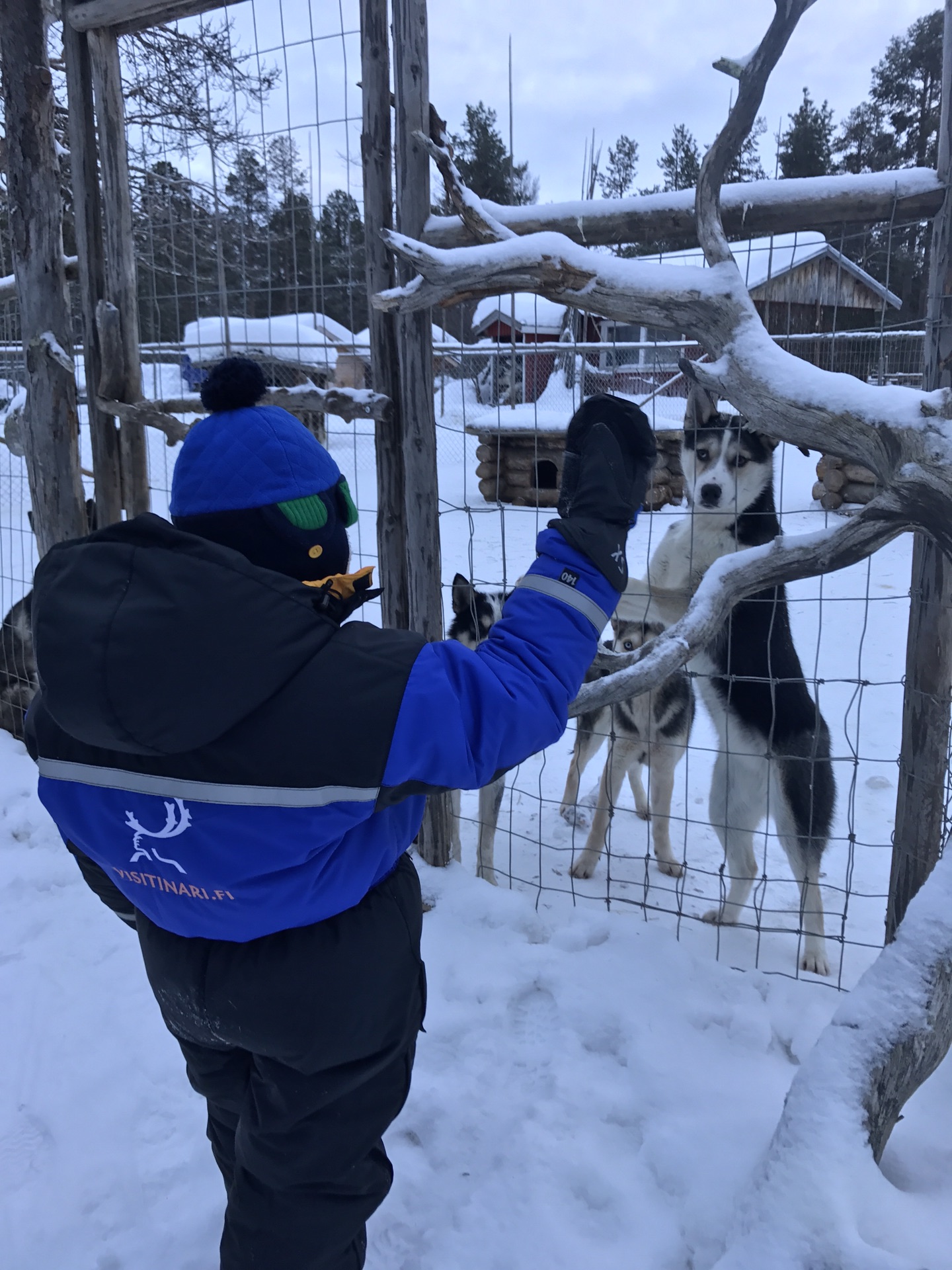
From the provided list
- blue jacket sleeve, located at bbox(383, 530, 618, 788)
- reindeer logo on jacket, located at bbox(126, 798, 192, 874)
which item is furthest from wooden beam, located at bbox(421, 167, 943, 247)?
reindeer logo on jacket, located at bbox(126, 798, 192, 874)

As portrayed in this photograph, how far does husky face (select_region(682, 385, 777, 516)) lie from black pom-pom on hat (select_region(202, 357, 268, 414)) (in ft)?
8.16

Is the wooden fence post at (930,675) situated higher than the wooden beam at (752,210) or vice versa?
the wooden beam at (752,210)

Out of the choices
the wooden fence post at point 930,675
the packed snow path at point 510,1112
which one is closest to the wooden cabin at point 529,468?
the wooden fence post at point 930,675

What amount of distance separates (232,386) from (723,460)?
108 inches

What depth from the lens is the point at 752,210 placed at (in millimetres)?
2557

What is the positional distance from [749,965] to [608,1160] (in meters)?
1.17

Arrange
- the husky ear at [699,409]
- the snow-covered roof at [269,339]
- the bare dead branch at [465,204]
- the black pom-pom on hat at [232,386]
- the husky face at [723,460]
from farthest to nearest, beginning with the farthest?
1. the husky face at [723,460]
2. the husky ear at [699,409]
3. the snow-covered roof at [269,339]
4. the bare dead branch at [465,204]
5. the black pom-pom on hat at [232,386]

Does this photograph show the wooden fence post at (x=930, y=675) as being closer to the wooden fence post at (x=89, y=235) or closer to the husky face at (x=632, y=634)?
the husky face at (x=632, y=634)

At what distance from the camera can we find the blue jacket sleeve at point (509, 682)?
3.85ft

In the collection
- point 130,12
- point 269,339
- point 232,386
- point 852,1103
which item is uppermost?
point 130,12

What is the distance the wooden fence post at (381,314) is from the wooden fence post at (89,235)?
1416 mm

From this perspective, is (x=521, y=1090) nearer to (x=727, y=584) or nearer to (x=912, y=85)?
(x=727, y=584)

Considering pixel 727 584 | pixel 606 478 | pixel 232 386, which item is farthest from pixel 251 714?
pixel 727 584

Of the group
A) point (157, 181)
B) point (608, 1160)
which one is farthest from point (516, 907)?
point (157, 181)
